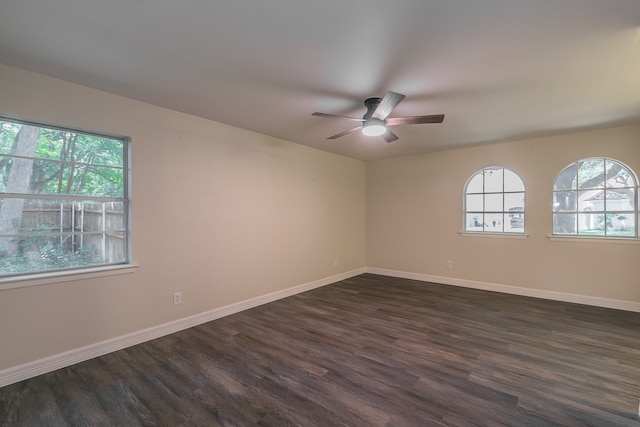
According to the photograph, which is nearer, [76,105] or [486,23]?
[486,23]

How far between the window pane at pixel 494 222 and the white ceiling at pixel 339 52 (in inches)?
76.1

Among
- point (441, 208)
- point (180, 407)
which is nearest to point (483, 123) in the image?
point (441, 208)

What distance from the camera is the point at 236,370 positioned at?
92.8 inches

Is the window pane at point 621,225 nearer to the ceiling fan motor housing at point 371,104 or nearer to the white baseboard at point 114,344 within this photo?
the ceiling fan motor housing at point 371,104

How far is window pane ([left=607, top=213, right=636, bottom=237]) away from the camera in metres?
3.79

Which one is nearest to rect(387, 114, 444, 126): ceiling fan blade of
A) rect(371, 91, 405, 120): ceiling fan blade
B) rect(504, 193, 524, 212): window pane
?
rect(371, 91, 405, 120): ceiling fan blade

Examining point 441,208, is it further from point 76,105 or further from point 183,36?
point 76,105

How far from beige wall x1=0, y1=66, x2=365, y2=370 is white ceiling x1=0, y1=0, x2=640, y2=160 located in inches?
10.2

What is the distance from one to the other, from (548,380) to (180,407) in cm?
272

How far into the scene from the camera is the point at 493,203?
477cm

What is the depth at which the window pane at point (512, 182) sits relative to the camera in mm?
4504

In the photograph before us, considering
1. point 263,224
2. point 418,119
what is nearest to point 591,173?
point 418,119

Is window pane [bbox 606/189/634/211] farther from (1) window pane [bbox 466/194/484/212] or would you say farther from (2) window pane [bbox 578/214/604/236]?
(1) window pane [bbox 466/194/484/212]

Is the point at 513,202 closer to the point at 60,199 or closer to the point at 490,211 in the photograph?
the point at 490,211
